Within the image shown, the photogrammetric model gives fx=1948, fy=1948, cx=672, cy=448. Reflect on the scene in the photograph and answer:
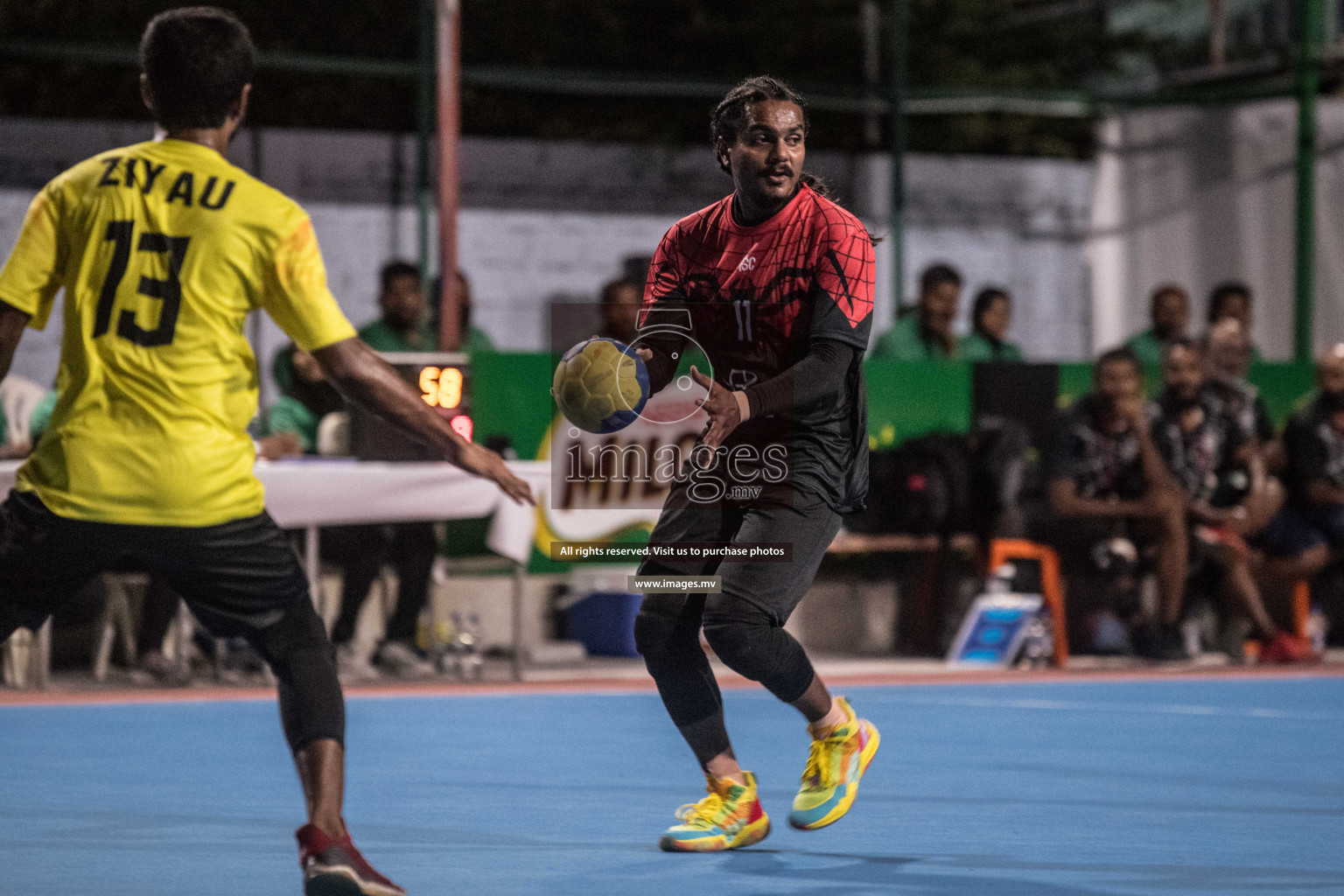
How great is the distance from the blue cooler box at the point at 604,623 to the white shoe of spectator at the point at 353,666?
1.53 m

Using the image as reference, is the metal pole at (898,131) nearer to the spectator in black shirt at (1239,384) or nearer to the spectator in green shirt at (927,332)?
the spectator in green shirt at (927,332)

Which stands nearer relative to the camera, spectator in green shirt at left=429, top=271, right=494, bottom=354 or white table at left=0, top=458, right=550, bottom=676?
white table at left=0, top=458, right=550, bottom=676

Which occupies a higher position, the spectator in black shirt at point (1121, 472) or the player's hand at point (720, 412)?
the player's hand at point (720, 412)

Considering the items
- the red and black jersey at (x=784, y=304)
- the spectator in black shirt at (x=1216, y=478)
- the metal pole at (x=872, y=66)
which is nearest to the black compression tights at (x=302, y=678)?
the red and black jersey at (x=784, y=304)

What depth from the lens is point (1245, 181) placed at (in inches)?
645

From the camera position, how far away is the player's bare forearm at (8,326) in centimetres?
437

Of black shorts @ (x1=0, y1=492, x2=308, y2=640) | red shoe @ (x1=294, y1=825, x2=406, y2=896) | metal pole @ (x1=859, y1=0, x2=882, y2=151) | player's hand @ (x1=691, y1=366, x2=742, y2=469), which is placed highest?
metal pole @ (x1=859, y1=0, x2=882, y2=151)

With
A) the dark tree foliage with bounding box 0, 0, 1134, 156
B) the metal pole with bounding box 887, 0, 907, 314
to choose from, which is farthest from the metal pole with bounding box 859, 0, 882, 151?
the metal pole with bounding box 887, 0, 907, 314

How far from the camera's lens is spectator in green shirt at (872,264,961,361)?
12.3 metres

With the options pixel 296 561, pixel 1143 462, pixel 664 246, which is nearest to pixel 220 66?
pixel 296 561

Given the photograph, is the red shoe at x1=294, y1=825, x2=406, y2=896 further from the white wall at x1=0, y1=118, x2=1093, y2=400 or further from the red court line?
the white wall at x1=0, y1=118, x2=1093, y2=400

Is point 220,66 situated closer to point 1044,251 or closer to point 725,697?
point 725,697

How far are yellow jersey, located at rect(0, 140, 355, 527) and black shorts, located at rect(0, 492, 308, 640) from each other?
4 centimetres

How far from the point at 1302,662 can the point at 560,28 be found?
12003mm
